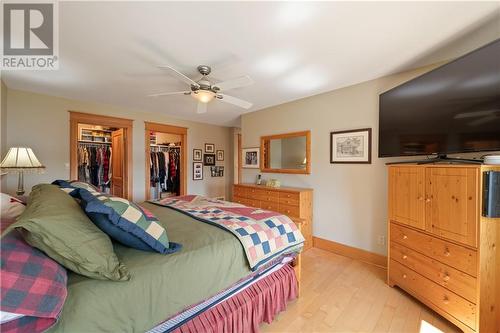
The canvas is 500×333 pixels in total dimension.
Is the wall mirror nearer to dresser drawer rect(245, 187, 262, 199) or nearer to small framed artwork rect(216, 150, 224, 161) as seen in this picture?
dresser drawer rect(245, 187, 262, 199)

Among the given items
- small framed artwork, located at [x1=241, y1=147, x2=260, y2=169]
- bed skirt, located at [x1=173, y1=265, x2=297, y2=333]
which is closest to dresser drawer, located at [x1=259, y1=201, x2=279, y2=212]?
small framed artwork, located at [x1=241, y1=147, x2=260, y2=169]

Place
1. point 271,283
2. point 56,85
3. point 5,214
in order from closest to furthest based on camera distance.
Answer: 1. point 5,214
2. point 271,283
3. point 56,85

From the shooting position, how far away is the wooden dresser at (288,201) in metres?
3.06

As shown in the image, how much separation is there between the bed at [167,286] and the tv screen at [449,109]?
5.67ft

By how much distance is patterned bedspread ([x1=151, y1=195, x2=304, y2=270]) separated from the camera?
58.1 inches

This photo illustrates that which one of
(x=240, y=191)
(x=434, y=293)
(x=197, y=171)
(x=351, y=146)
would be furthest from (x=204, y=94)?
(x=197, y=171)

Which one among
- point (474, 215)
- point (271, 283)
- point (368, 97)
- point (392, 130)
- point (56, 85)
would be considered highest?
point (56, 85)

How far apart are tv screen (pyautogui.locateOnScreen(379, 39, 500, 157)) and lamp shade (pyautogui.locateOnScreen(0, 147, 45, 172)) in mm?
4104

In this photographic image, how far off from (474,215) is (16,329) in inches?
96.1

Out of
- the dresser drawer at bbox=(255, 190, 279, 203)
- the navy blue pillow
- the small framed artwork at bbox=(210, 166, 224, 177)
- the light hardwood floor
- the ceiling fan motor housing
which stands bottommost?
the light hardwood floor

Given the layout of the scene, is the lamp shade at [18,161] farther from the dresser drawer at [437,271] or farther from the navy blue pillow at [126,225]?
the dresser drawer at [437,271]

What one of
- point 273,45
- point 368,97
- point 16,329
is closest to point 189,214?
point 16,329

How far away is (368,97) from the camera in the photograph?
2654 millimetres

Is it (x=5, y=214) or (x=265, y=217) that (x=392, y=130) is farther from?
(x=5, y=214)
